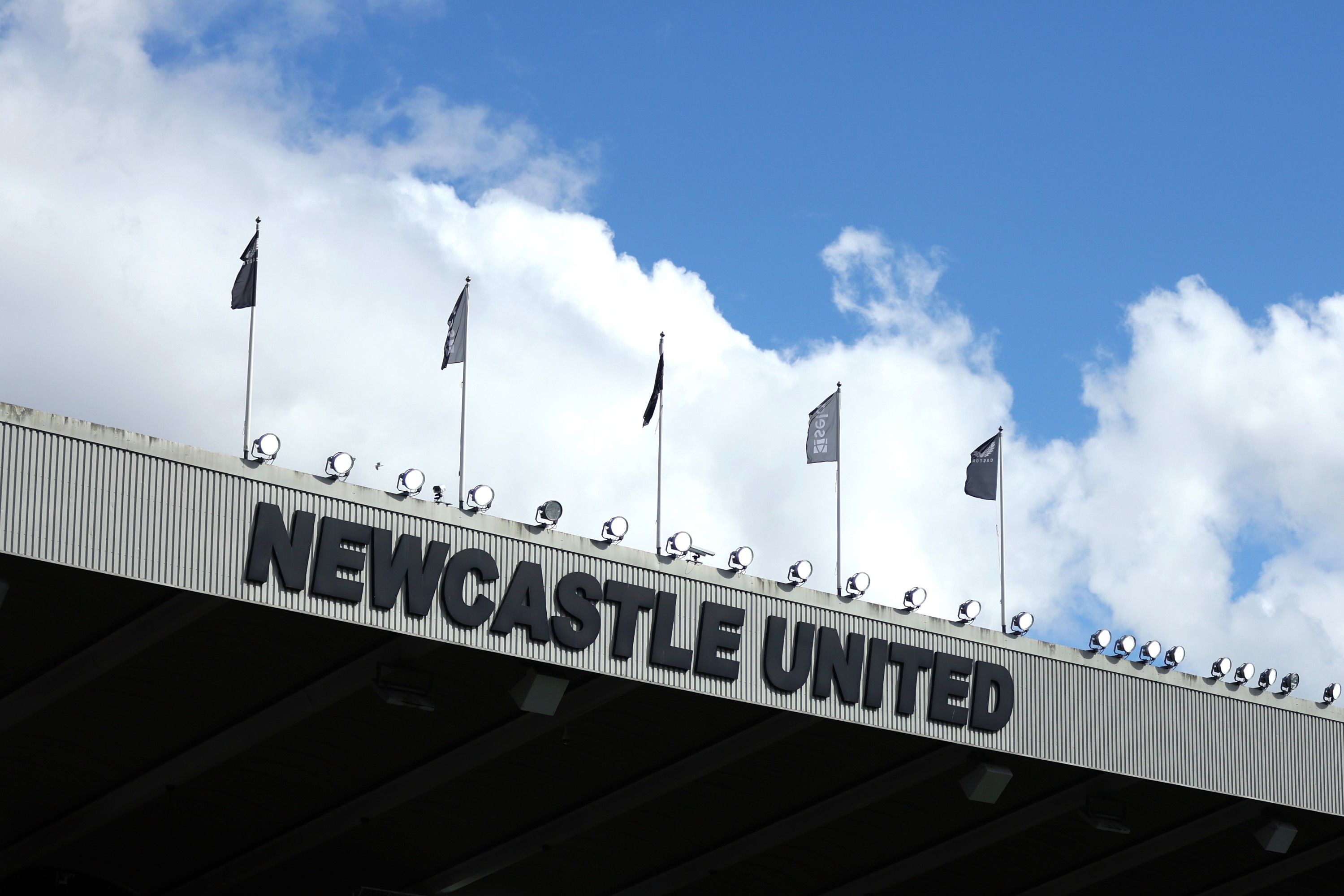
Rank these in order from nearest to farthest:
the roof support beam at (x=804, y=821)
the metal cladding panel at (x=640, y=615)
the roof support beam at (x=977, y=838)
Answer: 1. the metal cladding panel at (x=640, y=615)
2. the roof support beam at (x=804, y=821)
3. the roof support beam at (x=977, y=838)

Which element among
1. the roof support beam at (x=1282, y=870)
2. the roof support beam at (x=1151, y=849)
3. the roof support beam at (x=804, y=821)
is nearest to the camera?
the roof support beam at (x=804, y=821)

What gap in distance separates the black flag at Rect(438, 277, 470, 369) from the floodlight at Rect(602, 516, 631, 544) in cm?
424

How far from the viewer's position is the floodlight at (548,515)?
29.6m

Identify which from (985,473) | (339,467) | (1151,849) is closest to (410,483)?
(339,467)

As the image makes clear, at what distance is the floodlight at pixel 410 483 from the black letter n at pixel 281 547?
1.61m

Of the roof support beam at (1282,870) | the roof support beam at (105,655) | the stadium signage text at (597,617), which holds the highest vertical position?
the stadium signage text at (597,617)

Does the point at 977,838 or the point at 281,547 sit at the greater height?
the point at 281,547

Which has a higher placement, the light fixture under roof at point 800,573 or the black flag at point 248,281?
the black flag at point 248,281

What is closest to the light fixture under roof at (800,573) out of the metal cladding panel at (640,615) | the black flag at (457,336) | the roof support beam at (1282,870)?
the metal cladding panel at (640,615)

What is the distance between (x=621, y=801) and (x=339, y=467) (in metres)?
11.2

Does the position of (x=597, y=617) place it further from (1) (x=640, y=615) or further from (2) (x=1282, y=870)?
(2) (x=1282, y=870)

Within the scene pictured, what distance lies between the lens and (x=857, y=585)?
32812 millimetres

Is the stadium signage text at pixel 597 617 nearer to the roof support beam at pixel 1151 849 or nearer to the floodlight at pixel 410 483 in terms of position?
the floodlight at pixel 410 483

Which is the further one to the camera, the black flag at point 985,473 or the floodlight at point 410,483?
the black flag at point 985,473
